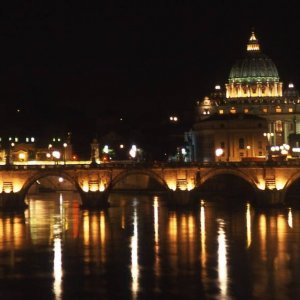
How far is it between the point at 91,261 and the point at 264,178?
30739 mm

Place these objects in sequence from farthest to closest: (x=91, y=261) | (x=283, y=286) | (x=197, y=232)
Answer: (x=197, y=232)
(x=91, y=261)
(x=283, y=286)

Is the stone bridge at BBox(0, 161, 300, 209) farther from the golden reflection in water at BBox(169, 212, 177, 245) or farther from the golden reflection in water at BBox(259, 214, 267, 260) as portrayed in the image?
the golden reflection in water at BBox(259, 214, 267, 260)

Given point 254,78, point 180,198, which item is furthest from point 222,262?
point 254,78

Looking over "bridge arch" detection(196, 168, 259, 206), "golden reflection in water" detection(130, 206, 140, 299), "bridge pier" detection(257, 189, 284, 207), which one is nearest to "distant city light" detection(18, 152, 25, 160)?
"bridge arch" detection(196, 168, 259, 206)

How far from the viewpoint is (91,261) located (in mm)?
55562

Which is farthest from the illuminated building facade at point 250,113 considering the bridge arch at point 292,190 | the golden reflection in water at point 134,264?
the golden reflection in water at point 134,264

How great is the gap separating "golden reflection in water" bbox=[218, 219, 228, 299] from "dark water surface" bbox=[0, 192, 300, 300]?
Result: 0.05 meters

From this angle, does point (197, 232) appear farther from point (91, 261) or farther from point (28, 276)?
point (28, 276)

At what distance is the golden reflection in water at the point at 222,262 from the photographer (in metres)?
47.5

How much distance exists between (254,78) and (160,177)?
65.0 metres

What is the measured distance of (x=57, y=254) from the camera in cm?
5834

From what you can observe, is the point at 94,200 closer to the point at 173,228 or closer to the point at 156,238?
the point at 173,228

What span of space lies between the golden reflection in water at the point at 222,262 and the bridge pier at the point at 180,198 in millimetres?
13317

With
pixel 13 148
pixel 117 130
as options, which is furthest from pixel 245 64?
pixel 13 148
